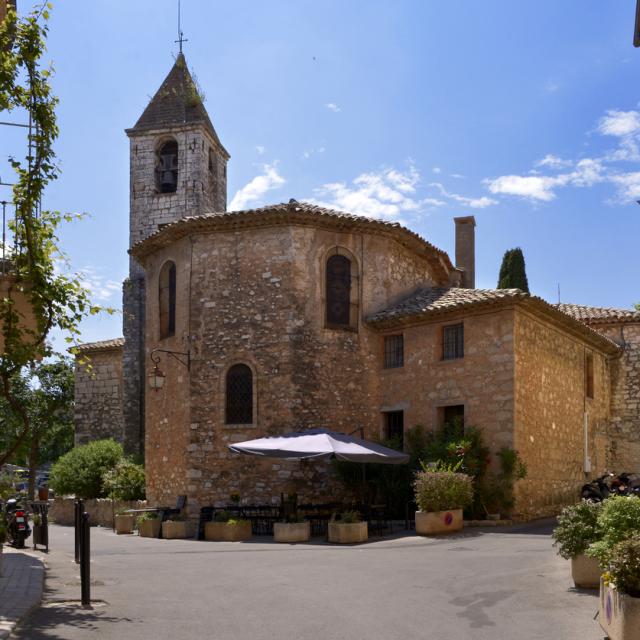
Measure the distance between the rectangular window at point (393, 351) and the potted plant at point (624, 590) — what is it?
1529 cm

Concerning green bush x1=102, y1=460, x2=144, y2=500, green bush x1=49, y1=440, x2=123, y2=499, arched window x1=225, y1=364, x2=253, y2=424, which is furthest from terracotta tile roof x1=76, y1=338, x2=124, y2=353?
arched window x1=225, y1=364, x2=253, y2=424

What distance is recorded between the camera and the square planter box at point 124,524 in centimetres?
2175

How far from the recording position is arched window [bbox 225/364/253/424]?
21.6m

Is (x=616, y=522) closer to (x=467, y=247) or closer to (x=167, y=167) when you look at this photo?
(x=467, y=247)

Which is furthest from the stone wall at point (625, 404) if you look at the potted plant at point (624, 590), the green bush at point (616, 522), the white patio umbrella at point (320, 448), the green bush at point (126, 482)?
the potted plant at point (624, 590)

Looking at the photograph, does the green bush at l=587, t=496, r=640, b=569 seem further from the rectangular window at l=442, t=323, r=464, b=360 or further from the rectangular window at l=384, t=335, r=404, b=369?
the rectangular window at l=384, t=335, r=404, b=369

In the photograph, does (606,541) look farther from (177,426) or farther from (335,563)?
(177,426)

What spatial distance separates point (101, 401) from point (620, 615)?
31111 mm

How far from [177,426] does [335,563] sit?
10.2 m

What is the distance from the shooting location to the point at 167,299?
77.8ft

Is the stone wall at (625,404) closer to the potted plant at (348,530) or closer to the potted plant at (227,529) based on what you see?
the potted plant at (348,530)

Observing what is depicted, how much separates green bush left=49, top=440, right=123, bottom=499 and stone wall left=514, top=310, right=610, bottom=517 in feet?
50.1

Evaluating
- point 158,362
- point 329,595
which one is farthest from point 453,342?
point 329,595

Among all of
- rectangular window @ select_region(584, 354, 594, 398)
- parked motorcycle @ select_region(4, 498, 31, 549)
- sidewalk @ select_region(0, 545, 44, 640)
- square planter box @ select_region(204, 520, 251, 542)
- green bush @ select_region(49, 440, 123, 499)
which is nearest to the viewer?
sidewalk @ select_region(0, 545, 44, 640)
